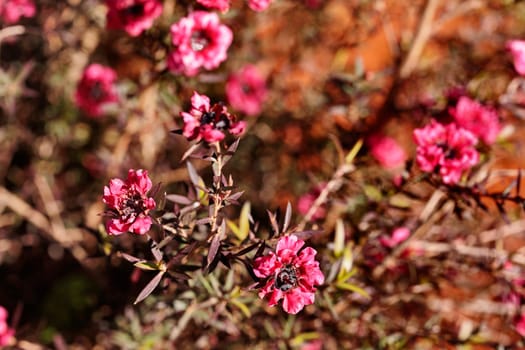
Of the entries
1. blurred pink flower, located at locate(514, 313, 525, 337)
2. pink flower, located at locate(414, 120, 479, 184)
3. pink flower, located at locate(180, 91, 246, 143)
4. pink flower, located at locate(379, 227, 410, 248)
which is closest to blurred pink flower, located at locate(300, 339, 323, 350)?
pink flower, located at locate(379, 227, 410, 248)

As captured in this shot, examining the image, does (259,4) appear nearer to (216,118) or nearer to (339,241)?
(216,118)

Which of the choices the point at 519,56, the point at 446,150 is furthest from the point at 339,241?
the point at 519,56

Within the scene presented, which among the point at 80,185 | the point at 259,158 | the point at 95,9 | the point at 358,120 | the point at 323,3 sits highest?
the point at 95,9

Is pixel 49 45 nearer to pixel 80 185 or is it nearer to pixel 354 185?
pixel 80 185

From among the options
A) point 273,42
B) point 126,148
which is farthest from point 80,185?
point 273,42

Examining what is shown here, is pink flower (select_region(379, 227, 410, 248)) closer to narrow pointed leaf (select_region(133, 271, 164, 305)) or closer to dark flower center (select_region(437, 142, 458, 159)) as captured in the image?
dark flower center (select_region(437, 142, 458, 159))

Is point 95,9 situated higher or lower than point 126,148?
higher
